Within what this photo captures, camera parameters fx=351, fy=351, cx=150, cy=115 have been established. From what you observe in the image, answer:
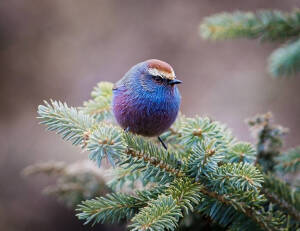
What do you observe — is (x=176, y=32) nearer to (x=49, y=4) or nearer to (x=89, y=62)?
(x=89, y=62)

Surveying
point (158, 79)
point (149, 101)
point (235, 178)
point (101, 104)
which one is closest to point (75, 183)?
point (101, 104)

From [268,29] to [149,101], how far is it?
1251 millimetres

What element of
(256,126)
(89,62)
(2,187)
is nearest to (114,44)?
(89,62)

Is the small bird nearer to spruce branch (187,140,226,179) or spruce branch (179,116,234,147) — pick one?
spruce branch (179,116,234,147)

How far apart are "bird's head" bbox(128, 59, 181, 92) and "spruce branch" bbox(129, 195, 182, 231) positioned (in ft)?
3.40

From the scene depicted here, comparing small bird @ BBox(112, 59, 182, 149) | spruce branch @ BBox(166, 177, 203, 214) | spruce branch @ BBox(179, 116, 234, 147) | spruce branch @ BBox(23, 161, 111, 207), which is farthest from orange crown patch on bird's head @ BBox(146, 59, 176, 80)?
spruce branch @ BBox(23, 161, 111, 207)

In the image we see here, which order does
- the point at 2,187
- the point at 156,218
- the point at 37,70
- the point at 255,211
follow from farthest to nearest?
the point at 37,70
the point at 2,187
the point at 255,211
the point at 156,218

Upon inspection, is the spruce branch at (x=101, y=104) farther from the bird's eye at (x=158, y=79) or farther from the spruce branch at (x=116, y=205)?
the spruce branch at (x=116, y=205)

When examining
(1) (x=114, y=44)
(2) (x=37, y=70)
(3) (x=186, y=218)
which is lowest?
(3) (x=186, y=218)

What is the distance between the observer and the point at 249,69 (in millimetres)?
6973

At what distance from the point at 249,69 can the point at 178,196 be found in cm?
568

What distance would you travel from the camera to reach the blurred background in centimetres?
611

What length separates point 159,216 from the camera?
1.59 metres

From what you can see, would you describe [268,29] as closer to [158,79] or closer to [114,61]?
[158,79]
